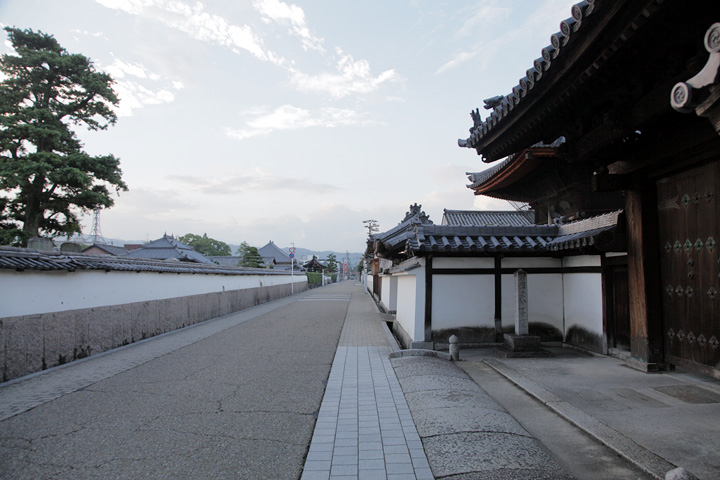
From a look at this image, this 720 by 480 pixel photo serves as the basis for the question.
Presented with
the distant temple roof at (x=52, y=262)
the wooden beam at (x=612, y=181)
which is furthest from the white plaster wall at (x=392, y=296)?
the wooden beam at (x=612, y=181)

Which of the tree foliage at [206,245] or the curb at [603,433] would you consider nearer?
the curb at [603,433]

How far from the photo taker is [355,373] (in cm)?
711

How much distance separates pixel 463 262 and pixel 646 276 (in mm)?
3576

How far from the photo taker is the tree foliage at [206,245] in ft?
270

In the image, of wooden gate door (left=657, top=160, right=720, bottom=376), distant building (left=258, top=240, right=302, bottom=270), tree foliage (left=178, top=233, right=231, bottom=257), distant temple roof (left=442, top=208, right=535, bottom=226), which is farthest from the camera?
tree foliage (left=178, top=233, right=231, bottom=257)

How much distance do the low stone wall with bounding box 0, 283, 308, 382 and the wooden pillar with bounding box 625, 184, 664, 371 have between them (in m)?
10.0

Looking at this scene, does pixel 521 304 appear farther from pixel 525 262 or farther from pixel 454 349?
pixel 454 349

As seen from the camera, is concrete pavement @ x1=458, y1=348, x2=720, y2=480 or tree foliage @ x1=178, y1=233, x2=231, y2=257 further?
tree foliage @ x1=178, y1=233, x2=231, y2=257

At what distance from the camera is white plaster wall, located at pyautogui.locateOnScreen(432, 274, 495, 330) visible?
8.74m

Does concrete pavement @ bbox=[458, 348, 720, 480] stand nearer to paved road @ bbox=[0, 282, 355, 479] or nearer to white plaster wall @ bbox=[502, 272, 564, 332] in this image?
white plaster wall @ bbox=[502, 272, 564, 332]

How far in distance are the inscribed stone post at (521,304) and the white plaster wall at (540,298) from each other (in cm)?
77

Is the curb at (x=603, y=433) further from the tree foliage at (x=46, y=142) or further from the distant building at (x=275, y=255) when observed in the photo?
the distant building at (x=275, y=255)

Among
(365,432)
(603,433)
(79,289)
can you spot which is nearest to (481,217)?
(603,433)

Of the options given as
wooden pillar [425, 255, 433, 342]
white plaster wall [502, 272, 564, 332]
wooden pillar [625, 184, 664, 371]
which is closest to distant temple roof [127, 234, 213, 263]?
wooden pillar [425, 255, 433, 342]
